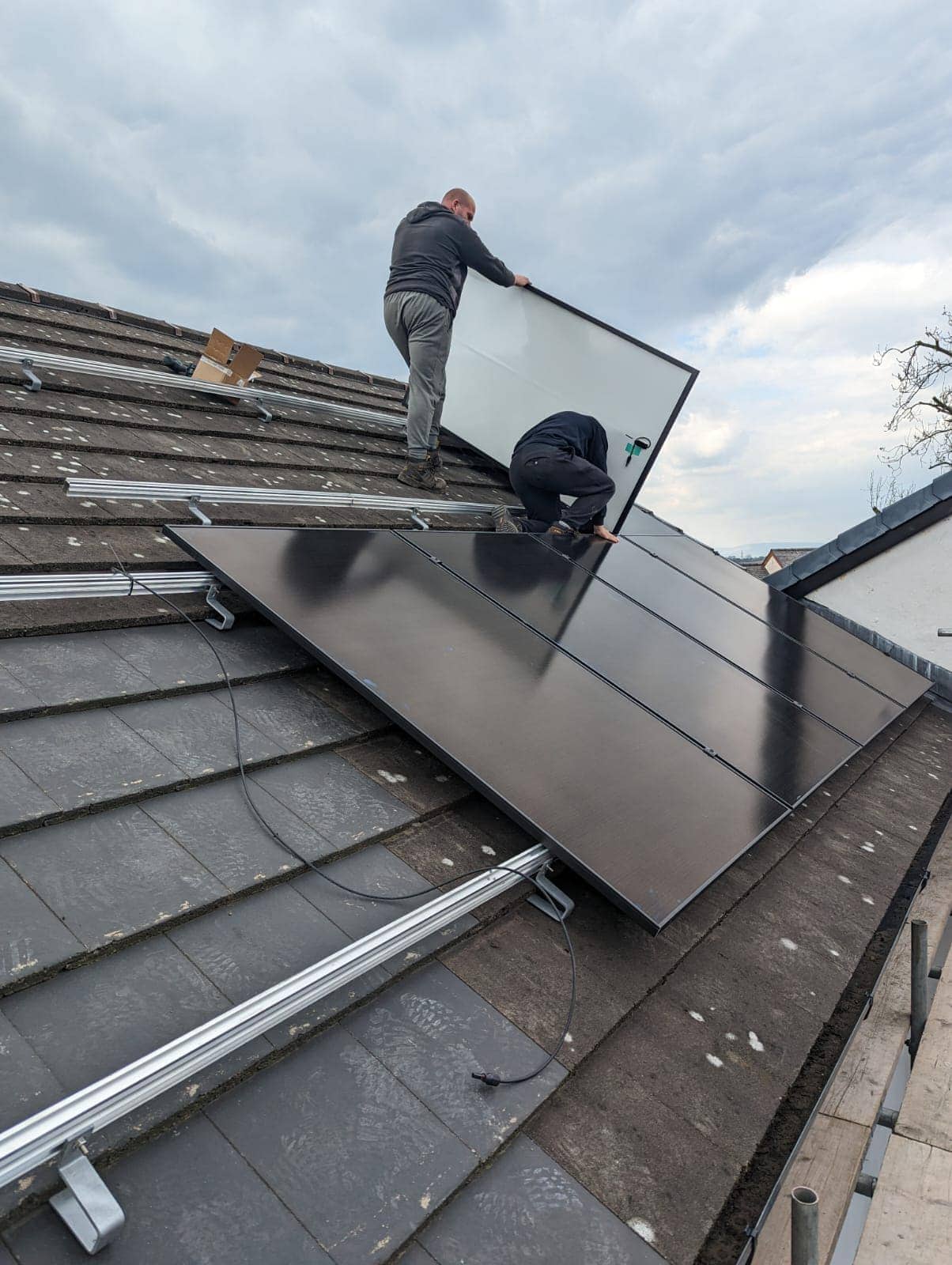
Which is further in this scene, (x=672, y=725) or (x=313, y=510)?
(x=313, y=510)

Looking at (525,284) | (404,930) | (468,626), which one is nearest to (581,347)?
(525,284)

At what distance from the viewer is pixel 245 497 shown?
13.3 ft

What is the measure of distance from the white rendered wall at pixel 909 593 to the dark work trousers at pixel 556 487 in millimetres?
3423

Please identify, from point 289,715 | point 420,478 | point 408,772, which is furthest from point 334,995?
point 420,478

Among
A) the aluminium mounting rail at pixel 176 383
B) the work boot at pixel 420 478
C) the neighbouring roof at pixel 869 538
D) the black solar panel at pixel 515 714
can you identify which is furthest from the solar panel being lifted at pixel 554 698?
the neighbouring roof at pixel 869 538

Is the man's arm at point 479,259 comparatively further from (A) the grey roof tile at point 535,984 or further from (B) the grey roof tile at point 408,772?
(A) the grey roof tile at point 535,984

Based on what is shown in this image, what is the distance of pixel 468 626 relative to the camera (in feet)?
10.2

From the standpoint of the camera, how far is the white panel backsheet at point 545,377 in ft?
20.0

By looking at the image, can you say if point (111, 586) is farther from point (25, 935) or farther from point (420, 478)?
point (420, 478)

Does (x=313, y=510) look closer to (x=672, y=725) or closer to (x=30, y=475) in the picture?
(x=30, y=475)

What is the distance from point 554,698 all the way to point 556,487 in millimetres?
3199

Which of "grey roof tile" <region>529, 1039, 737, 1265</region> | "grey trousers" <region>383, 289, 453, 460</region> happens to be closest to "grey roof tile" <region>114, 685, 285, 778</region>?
"grey roof tile" <region>529, 1039, 737, 1265</region>

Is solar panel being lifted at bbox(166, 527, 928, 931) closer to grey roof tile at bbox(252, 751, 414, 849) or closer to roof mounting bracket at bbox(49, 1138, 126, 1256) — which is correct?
grey roof tile at bbox(252, 751, 414, 849)

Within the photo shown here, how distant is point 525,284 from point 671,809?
15.9 ft
